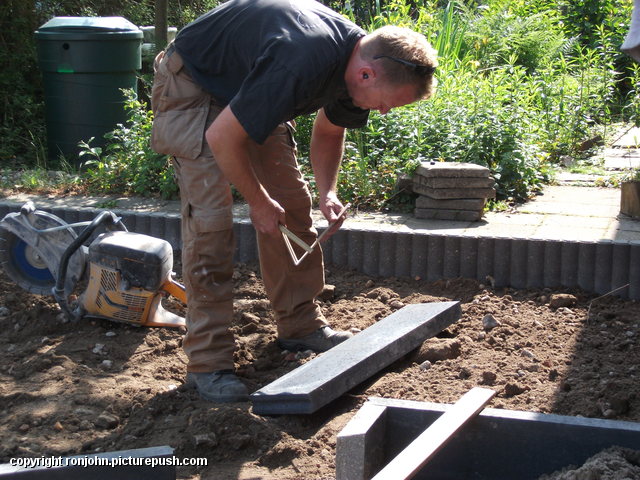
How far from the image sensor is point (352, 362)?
3221 millimetres

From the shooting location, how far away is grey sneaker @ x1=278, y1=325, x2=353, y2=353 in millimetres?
3811

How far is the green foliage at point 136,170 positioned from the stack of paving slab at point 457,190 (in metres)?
1.72

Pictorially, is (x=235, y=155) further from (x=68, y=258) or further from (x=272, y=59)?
(x=68, y=258)

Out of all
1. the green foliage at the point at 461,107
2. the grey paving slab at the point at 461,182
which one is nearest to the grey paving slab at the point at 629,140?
the green foliage at the point at 461,107

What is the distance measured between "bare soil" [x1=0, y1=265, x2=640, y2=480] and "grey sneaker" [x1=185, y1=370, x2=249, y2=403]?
48mm

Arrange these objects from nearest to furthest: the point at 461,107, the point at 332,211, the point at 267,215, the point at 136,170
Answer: the point at 267,215 < the point at 332,211 < the point at 136,170 < the point at 461,107

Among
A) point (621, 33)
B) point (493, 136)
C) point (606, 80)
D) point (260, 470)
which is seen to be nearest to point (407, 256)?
point (493, 136)

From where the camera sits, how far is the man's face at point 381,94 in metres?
2.97

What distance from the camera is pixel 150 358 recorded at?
3793mm

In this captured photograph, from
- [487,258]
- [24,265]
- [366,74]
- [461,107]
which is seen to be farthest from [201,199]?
[461,107]

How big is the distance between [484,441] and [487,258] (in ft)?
6.28

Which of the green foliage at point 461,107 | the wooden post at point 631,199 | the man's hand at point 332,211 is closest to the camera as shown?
the man's hand at point 332,211

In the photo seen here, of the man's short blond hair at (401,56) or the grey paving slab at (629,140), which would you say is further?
the grey paving slab at (629,140)

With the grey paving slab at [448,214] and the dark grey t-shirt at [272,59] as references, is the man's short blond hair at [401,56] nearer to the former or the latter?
the dark grey t-shirt at [272,59]
